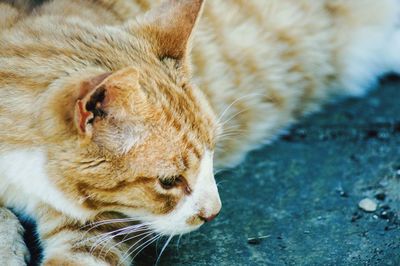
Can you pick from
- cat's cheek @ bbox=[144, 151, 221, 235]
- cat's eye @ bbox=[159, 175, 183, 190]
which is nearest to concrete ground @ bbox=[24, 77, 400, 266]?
cat's cheek @ bbox=[144, 151, 221, 235]

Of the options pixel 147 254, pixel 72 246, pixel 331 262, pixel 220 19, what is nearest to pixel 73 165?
pixel 72 246

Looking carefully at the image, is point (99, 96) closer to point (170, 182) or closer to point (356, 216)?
point (170, 182)

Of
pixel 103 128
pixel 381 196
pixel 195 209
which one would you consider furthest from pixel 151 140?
pixel 381 196

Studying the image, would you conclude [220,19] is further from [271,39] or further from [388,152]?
[388,152]

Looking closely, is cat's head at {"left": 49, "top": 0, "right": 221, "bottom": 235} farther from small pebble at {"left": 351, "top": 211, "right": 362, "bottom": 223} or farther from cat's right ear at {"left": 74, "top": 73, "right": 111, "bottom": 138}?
small pebble at {"left": 351, "top": 211, "right": 362, "bottom": 223}

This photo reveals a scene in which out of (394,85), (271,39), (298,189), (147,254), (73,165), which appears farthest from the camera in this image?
(394,85)

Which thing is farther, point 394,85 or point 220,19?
point 394,85

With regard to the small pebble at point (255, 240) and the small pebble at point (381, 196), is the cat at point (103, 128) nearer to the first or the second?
the small pebble at point (255, 240)
